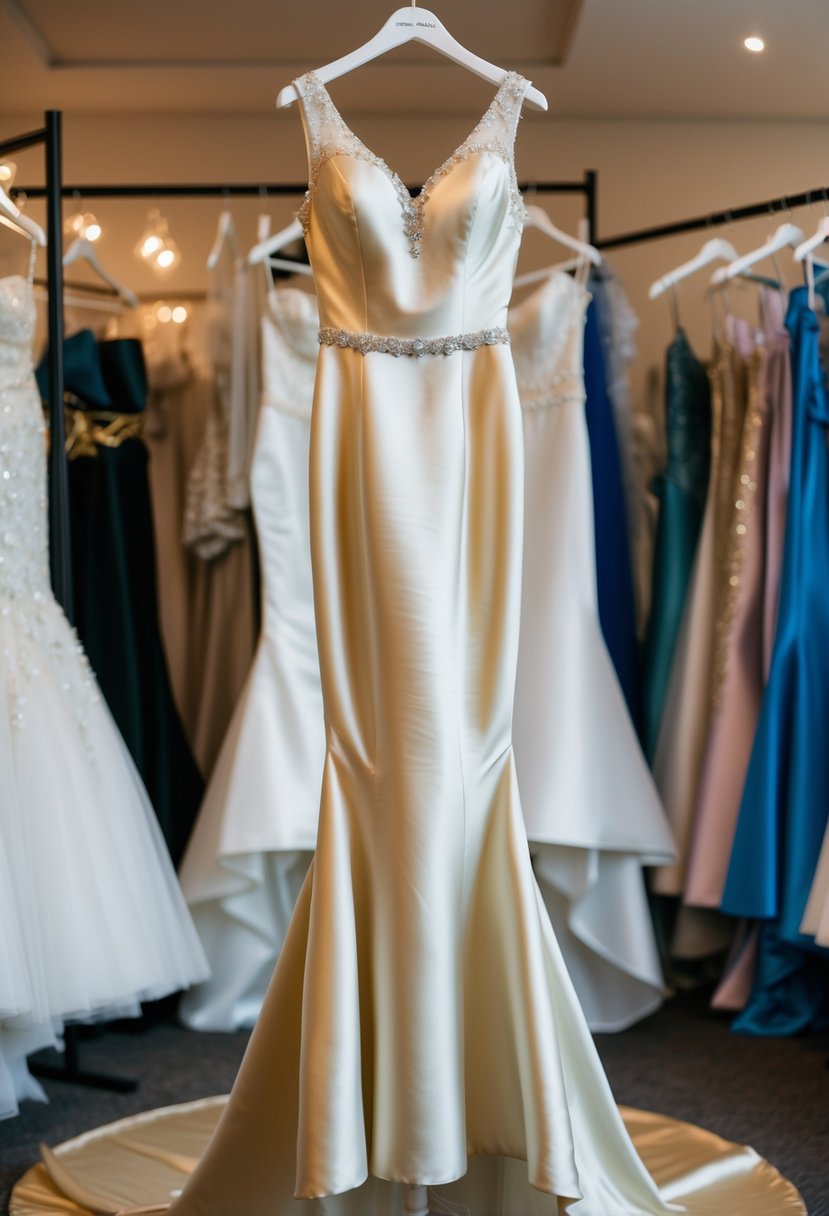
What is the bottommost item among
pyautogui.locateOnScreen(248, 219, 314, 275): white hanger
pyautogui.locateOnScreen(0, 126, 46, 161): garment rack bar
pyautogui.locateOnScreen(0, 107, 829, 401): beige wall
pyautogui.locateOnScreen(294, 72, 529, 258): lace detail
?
pyautogui.locateOnScreen(294, 72, 529, 258): lace detail

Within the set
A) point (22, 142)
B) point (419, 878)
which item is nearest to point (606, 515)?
point (22, 142)

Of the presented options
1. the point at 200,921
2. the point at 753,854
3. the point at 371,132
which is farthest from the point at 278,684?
the point at 371,132

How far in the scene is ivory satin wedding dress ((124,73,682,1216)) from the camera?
1898 mm

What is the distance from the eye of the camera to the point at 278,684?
331 centimetres

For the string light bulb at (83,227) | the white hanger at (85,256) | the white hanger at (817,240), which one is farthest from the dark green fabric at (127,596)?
the white hanger at (817,240)

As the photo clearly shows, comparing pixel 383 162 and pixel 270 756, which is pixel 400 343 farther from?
pixel 270 756

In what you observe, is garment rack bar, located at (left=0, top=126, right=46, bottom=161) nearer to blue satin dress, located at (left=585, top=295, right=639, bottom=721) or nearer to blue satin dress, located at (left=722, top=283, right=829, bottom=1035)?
blue satin dress, located at (left=585, top=295, right=639, bottom=721)

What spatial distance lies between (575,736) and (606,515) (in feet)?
2.15

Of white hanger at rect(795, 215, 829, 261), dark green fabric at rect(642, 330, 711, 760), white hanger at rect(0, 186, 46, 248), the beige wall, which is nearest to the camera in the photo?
white hanger at rect(0, 186, 46, 248)

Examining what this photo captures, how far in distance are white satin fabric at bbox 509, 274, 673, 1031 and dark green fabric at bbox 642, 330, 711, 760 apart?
1.11 feet

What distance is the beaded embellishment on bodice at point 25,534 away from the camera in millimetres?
2799

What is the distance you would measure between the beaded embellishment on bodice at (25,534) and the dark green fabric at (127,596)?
475 mm

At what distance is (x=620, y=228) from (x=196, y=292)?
1.41 metres

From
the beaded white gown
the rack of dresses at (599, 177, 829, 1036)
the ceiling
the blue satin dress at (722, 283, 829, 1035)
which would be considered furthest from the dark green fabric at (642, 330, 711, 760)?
the beaded white gown
